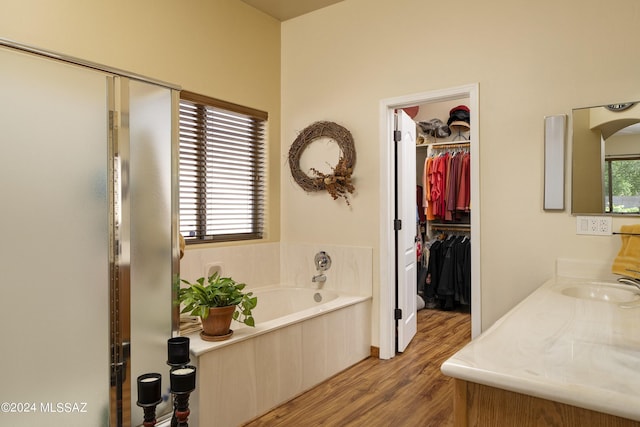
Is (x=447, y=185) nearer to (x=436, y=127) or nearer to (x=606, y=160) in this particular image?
(x=436, y=127)

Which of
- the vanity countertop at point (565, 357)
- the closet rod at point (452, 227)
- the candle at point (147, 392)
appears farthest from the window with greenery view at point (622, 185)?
the closet rod at point (452, 227)

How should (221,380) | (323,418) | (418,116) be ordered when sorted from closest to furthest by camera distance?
1. (221,380)
2. (323,418)
3. (418,116)

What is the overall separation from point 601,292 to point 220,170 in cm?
269

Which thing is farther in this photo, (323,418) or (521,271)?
(521,271)

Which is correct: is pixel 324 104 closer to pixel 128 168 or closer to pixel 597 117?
pixel 597 117

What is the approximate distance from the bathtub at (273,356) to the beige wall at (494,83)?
64cm

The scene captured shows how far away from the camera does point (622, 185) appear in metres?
2.40

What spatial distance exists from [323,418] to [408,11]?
114 inches

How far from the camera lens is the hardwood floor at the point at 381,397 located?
7.97ft

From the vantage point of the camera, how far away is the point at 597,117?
2480mm

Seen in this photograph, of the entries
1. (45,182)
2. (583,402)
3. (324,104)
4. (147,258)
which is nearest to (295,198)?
(324,104)

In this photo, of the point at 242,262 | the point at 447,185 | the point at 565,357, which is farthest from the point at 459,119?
the point at 565,357

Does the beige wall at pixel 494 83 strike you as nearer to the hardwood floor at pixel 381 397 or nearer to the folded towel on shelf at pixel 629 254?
the folded towel on shelf at pixel 629 254

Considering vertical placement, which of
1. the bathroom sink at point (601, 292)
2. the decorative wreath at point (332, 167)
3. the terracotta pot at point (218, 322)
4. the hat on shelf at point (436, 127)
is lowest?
the terracotta pot at point (218, 322)
